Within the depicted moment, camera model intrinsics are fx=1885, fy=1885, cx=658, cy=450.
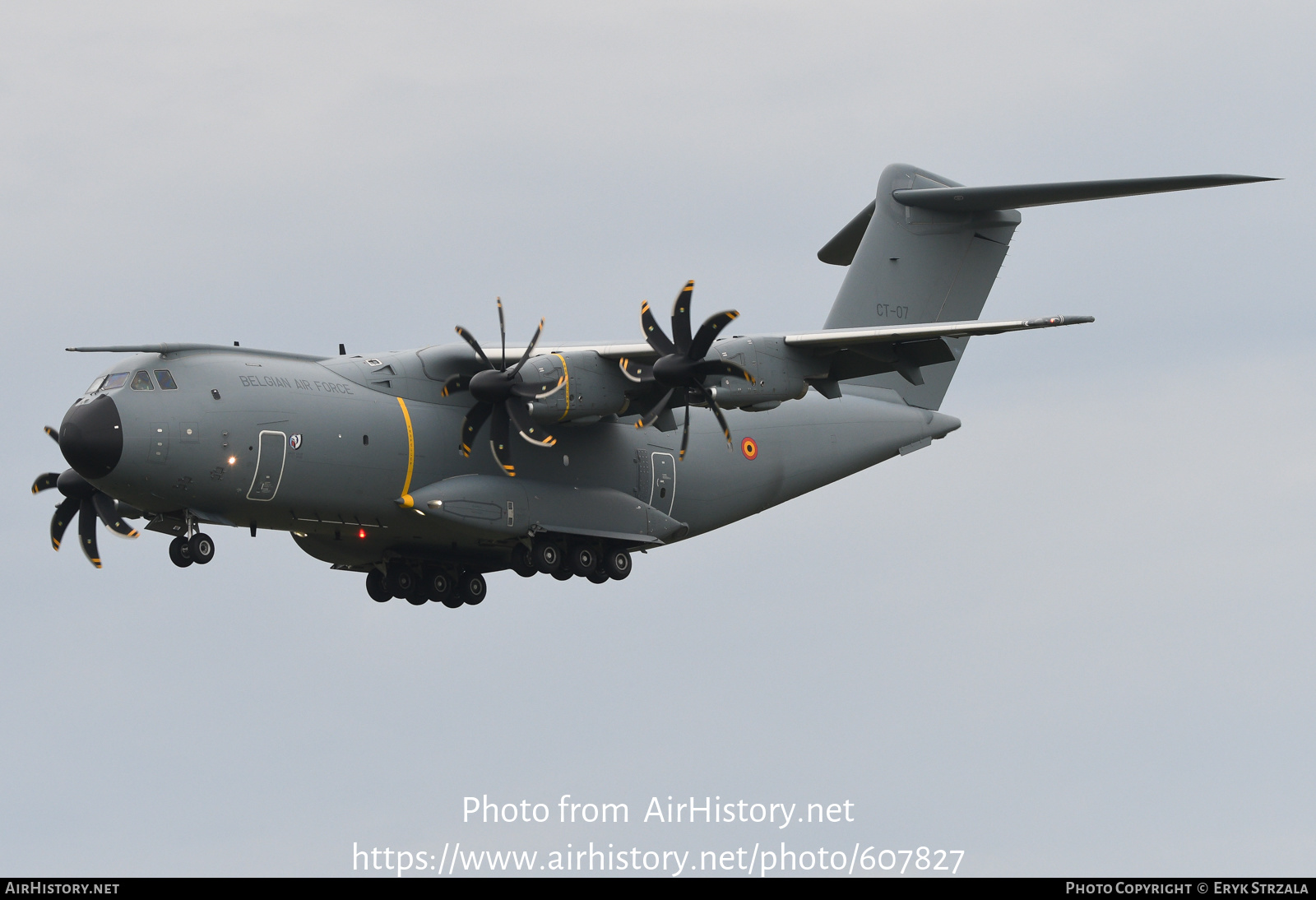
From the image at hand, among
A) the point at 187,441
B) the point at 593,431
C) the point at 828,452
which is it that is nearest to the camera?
the point at 187,441

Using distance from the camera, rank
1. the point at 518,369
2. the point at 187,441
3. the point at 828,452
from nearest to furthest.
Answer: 1. the point at 187,441
2. the point at 518,369
3. the point at 828,452

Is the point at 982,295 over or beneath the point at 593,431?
over

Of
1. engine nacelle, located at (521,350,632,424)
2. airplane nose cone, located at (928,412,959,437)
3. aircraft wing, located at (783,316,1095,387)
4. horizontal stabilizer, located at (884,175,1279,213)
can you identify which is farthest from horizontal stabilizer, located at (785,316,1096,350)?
airplane nose cone, located at (928,412,959,437)

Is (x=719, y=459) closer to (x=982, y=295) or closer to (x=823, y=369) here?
(x=823, y=369)

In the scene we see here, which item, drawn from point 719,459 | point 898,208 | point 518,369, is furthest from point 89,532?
point 898,208

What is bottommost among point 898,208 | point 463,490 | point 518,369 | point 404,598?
point 404,598

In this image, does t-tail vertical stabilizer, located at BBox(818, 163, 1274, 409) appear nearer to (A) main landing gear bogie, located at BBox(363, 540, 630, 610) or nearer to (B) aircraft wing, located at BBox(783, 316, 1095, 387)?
(B) aircraft wing, located at BBox(783, 316, 1095, 387)

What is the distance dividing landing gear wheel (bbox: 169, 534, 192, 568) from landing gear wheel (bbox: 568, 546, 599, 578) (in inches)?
203

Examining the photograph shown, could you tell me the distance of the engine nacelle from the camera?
Result: 78.0 feet

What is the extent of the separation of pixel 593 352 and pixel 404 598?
504cm

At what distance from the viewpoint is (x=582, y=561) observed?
25.5 meters

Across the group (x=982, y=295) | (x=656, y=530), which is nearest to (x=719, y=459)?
(x=656, y=530)

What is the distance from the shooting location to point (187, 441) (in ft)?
73.2

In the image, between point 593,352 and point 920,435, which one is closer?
point 593,352
